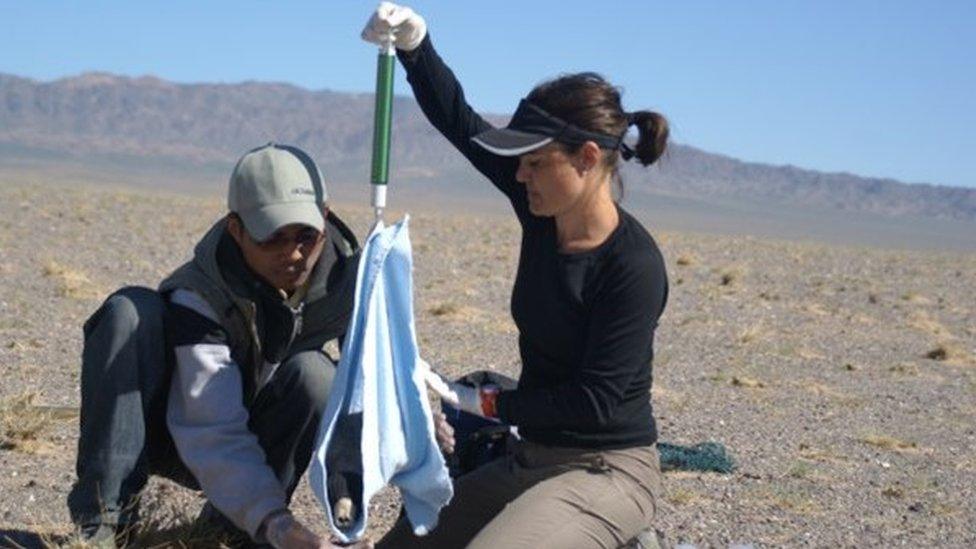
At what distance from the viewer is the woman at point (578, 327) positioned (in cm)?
389

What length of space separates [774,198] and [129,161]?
68110 millimetres

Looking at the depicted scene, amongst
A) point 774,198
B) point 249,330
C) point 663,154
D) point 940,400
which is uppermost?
point 663,154

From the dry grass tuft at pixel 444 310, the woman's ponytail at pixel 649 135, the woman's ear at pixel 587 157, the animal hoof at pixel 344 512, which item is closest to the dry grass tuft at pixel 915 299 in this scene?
the dry grass tuft at pixel 444 310

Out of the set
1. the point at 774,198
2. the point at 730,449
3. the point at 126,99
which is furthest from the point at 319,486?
the point at 126,99

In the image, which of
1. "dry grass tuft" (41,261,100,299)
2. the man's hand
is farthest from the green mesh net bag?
"dry grass tuft" (41,261,100,299)

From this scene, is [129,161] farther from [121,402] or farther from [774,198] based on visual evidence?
[121,402]

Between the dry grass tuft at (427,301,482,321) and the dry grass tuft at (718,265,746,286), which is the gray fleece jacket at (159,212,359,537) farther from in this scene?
the dry grass tuft at (718,265,746,286)

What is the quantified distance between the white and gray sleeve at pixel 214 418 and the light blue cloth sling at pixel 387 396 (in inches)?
9.0

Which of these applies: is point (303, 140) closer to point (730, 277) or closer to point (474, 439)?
point (730, 277)

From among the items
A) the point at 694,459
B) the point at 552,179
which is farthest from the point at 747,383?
the point at 552,179

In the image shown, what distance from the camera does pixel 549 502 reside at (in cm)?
394

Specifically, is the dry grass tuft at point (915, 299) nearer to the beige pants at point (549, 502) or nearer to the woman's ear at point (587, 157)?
the beige pants at point (549, 502)

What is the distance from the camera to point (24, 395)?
22.6ft

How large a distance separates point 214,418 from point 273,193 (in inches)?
25.4
